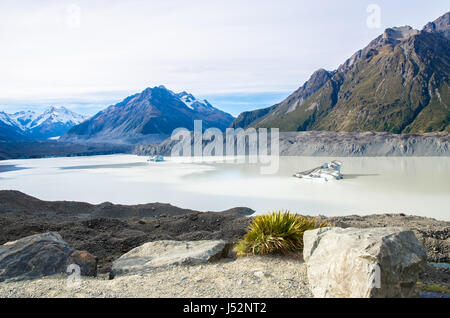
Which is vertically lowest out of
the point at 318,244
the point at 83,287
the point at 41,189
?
the point at 41,189

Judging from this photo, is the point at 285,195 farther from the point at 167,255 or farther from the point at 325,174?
the point at 167,255

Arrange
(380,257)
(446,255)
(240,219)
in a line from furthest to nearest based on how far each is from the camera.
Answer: (240,219) < (446,255) < (380,257)

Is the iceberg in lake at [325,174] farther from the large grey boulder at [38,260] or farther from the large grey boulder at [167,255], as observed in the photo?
the large grey boulder at [38,260]

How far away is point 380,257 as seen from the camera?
19.0 ft

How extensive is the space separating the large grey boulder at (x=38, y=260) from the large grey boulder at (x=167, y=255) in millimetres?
778

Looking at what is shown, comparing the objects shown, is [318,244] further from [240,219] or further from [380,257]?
[240,219]

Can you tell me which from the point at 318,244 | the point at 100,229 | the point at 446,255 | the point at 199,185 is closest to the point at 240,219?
the point at 100,229

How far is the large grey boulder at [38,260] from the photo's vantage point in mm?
7910

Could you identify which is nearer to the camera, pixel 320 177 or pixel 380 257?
pixel 380 257

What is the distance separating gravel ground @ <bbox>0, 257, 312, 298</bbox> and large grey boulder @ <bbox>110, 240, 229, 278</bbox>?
32cm

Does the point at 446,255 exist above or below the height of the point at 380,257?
below

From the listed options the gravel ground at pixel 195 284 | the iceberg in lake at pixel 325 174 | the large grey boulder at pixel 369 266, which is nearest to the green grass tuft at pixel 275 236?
the gravel ground at pixel 195 284

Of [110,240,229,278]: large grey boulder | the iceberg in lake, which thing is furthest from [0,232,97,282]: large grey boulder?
the iceberg in lake

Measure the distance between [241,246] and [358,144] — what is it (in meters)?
117
